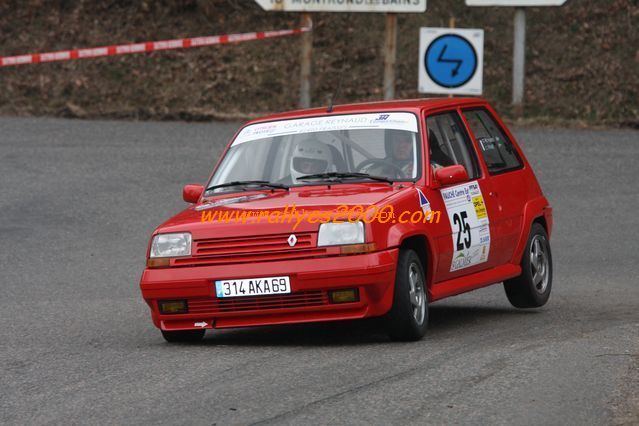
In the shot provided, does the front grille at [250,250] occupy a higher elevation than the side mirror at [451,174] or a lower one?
lower

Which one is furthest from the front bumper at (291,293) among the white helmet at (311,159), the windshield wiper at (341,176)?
the white helmet at (311,159)

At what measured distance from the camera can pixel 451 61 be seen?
19422 millimetres

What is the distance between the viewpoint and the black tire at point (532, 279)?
11.4 m

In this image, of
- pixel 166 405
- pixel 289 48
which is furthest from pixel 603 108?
pixel 166 405

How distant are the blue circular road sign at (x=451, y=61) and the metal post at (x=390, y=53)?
13.7 ft

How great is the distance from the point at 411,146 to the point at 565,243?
6.05 m

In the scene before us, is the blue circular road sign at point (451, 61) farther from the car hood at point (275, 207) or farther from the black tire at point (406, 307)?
the black tire at point (406, 307)

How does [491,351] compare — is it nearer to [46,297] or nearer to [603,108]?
[46,297]

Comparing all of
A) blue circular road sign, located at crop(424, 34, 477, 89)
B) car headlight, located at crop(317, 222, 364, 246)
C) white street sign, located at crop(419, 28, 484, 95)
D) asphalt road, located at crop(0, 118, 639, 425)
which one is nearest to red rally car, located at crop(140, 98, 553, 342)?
car headlight, located at crop(317, 222, 364, 246)

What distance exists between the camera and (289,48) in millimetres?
27422

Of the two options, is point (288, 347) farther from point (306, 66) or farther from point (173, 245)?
point (306, 66)

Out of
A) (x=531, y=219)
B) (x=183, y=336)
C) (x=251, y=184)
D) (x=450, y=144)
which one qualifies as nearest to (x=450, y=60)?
(x=531, y=219)

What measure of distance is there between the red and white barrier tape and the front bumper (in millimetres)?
15191

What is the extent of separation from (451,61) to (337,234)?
427 inches
